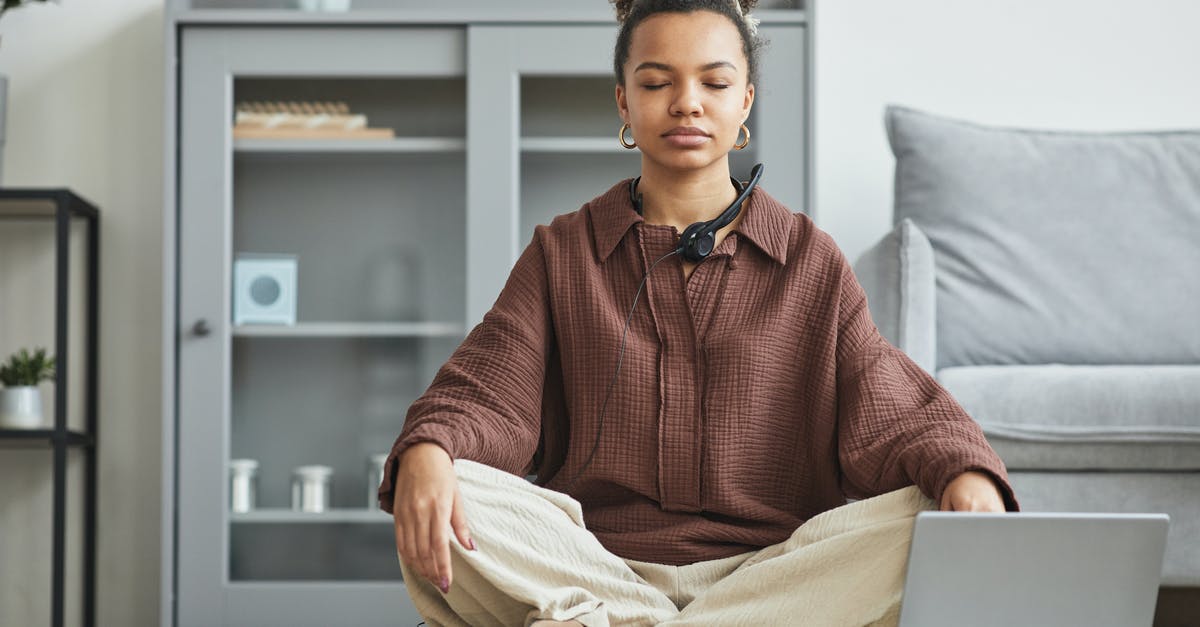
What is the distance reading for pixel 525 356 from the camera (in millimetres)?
1281

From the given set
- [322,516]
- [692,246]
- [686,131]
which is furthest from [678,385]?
[322,516]

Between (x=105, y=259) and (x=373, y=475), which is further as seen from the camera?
(x=105, y=259)

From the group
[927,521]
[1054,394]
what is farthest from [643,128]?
[1054,394]

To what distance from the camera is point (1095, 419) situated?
6.13ft

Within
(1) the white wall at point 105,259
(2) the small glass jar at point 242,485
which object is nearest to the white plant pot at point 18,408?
(1) the white wall at point 105,259

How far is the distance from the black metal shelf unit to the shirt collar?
1.34 m

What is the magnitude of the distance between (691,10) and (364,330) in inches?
50.0

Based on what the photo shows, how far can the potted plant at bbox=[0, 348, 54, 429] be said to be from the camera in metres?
2.35

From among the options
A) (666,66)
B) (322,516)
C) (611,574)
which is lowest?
(322,516)

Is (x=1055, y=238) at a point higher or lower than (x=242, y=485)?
higher

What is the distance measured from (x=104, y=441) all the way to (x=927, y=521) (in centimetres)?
203

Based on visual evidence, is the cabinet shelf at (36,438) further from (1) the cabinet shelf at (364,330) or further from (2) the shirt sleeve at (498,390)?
(2) the shirt sleeve at (498,390)

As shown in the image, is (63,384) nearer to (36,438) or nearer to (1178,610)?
(36,438)

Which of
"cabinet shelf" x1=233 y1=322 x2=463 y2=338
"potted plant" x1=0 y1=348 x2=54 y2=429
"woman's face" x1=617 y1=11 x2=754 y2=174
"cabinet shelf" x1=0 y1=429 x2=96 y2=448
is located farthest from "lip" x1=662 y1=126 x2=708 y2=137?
"potted plant" x1=0 y1=348 x2=54 y2=429
